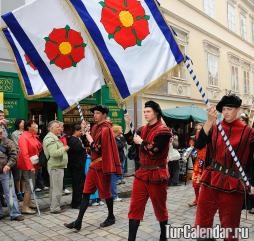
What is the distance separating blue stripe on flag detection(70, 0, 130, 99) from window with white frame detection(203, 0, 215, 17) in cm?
1362

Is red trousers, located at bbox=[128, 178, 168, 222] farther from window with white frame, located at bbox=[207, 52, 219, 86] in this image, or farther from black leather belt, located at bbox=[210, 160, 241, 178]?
window with white frame, located at bbox=[207, 52, 219, 86]

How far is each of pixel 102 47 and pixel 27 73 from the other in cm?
164

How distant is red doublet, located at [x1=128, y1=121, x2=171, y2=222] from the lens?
4379 millimetres

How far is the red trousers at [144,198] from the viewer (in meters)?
4.37

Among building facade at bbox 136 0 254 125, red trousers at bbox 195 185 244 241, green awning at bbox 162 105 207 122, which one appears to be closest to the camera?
red trousers at bbox 195 185 244 241

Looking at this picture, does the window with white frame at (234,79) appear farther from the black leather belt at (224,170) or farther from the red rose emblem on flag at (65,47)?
the black leather belt at (224,170)

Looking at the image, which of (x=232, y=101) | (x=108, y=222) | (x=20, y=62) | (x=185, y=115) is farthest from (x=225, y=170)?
(x=185, y=115)

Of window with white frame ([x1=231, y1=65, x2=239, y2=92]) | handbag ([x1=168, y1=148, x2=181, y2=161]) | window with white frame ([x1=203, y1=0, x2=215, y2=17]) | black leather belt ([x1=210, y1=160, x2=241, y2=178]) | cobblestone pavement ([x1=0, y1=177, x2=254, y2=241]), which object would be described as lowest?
cobblestone pavement ([x1=0, y1=177, x2=254, y2=241])

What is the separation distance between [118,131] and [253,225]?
358 centimetres

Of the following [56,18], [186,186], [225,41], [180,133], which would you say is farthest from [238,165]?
[225,41]

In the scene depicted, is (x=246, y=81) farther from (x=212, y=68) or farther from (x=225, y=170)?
(x=225, y=170)

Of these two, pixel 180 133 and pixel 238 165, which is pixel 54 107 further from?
pixel 238 165

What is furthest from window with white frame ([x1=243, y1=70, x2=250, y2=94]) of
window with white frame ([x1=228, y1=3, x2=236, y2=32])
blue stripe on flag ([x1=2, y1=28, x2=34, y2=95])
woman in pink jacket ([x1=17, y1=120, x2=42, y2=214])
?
blue stripe on flag ([x1=2, y1=28, x2=34, y2=95])

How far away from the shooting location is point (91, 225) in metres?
5.77
